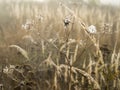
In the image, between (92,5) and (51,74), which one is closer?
(51,74)

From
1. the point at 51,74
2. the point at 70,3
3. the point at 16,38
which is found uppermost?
the point at 70,3

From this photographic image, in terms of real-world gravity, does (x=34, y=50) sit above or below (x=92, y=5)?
below

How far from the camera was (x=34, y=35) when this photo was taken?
8.66 ft

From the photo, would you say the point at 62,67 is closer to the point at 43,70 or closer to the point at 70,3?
the point at 43,70

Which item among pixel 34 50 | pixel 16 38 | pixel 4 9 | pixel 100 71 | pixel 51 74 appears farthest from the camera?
pixel 4 9

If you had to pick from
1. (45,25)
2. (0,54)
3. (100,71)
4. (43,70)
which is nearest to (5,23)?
(45,25)

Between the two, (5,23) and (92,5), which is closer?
(5,23)

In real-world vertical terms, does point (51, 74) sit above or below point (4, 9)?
below

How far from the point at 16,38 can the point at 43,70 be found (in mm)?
543

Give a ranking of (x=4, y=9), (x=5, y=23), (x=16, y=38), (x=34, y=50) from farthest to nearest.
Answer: (x=4, y=9) → (x=5, y=23) → (x=16, y=38) → (x=34, y=50)

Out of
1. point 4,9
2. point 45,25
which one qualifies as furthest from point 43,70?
point 4,9

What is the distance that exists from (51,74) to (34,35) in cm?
55

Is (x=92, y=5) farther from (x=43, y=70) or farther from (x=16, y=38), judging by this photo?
(x=43, y=70)

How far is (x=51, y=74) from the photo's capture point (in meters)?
2.17
